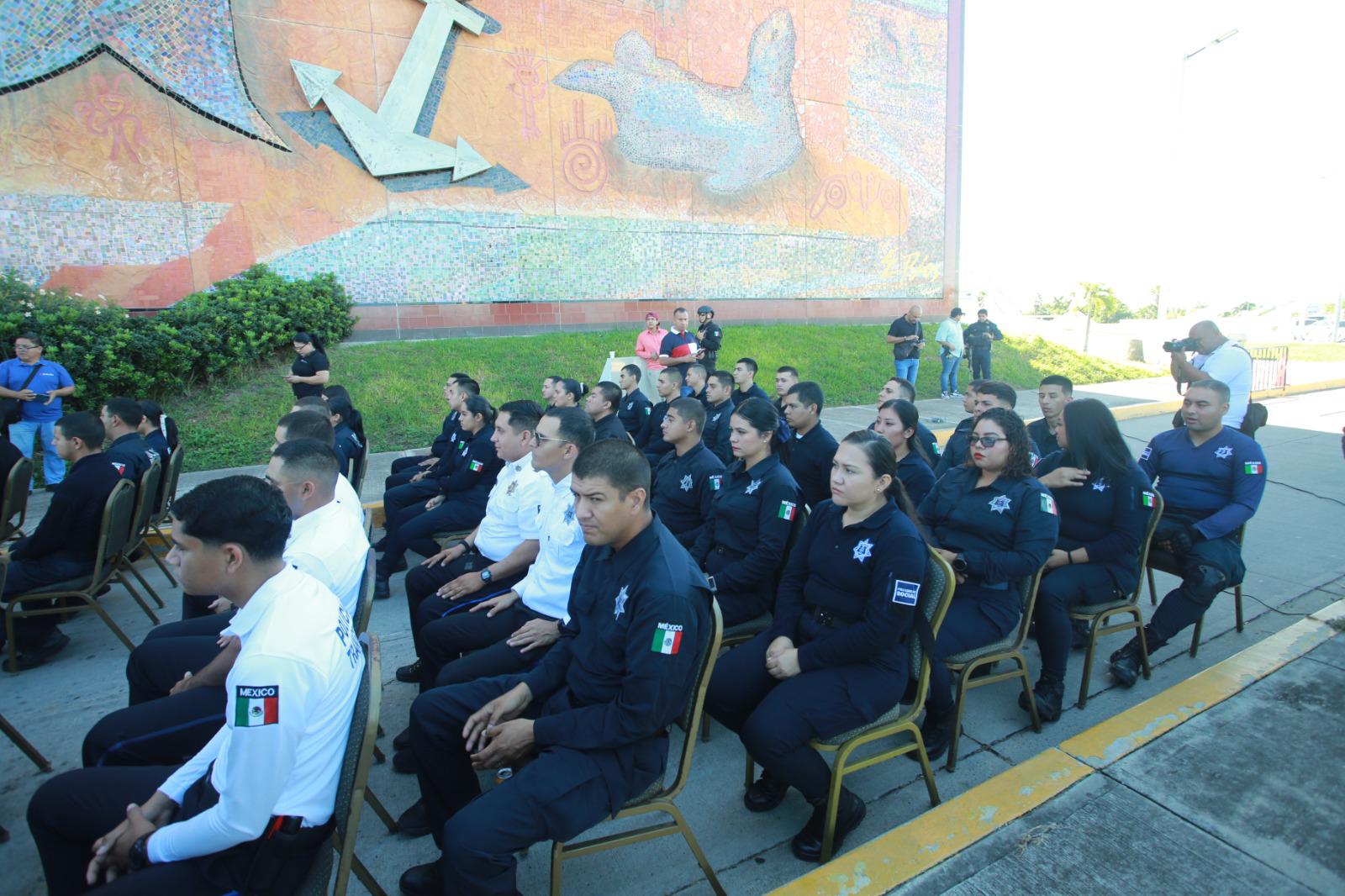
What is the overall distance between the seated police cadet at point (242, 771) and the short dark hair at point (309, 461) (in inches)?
37.1

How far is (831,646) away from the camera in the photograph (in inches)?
103

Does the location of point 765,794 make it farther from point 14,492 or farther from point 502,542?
point 14,492

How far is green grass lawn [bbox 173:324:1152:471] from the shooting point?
9641mm

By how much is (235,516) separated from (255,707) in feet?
1.91

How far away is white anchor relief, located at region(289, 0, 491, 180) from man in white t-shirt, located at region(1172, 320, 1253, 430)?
462 inches

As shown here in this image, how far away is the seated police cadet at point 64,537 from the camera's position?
3912mm

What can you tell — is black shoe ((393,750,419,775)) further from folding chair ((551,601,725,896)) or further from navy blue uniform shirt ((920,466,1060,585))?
navy blue uniform shirt ((920,466,1060,585))

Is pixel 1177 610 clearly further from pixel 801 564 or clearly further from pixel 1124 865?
pixel 801 564

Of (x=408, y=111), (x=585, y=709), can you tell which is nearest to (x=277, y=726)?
(x=585, y=709)

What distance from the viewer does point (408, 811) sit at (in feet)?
8.89

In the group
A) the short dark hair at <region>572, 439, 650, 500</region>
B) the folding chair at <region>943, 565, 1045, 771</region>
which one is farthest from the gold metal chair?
the short dark hair at <region>572, 439, 650, 500</region>

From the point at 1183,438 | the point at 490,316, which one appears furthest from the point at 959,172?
the point at 1183,438

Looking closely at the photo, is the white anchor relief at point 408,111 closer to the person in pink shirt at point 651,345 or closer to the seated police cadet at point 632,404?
the person in pink shirt at point 651,345

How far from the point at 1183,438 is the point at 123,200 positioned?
1367 cm
